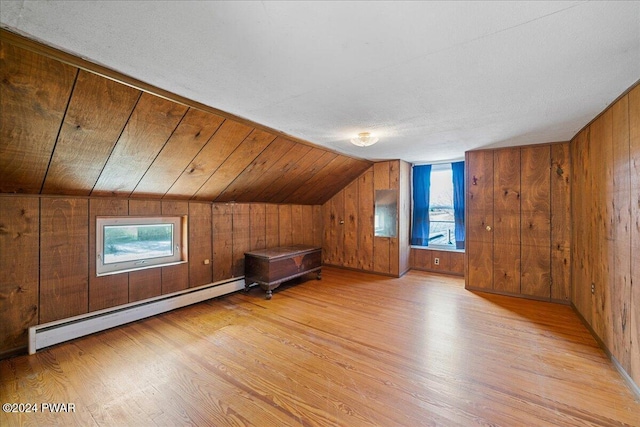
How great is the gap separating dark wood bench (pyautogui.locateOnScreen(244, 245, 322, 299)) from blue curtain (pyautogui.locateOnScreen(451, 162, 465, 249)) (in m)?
2.85

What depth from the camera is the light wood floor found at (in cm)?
166

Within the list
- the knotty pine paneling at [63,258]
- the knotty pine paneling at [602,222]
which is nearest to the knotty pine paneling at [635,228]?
the knotty pine paneling at [602,222]

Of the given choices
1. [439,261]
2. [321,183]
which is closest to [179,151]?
[321,183]

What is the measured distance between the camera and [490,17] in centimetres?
119

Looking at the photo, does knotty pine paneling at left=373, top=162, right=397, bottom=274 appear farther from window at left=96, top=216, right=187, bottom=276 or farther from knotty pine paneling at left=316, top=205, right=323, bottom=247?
window at left=96, top=216, right=187, bottom=276

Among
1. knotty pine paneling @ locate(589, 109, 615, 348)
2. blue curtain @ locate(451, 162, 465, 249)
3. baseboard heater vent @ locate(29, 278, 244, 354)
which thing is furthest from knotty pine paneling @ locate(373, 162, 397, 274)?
baseboard heater vent @ locate(29, 278, 244, 354)

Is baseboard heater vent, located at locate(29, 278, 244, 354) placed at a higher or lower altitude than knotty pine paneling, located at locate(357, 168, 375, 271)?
lower

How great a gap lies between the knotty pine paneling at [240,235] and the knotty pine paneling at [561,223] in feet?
14.7

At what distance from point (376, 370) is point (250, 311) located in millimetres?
1793

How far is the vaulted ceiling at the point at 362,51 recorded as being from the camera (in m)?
1.16

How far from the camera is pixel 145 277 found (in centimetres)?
310

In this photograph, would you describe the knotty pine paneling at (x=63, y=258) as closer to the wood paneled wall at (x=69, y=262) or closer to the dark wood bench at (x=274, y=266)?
the wood paneled wall at (x=69, y=262)

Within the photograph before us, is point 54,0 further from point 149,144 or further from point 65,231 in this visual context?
point 65,231

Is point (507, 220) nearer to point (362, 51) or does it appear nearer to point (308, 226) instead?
point (308, 226)
